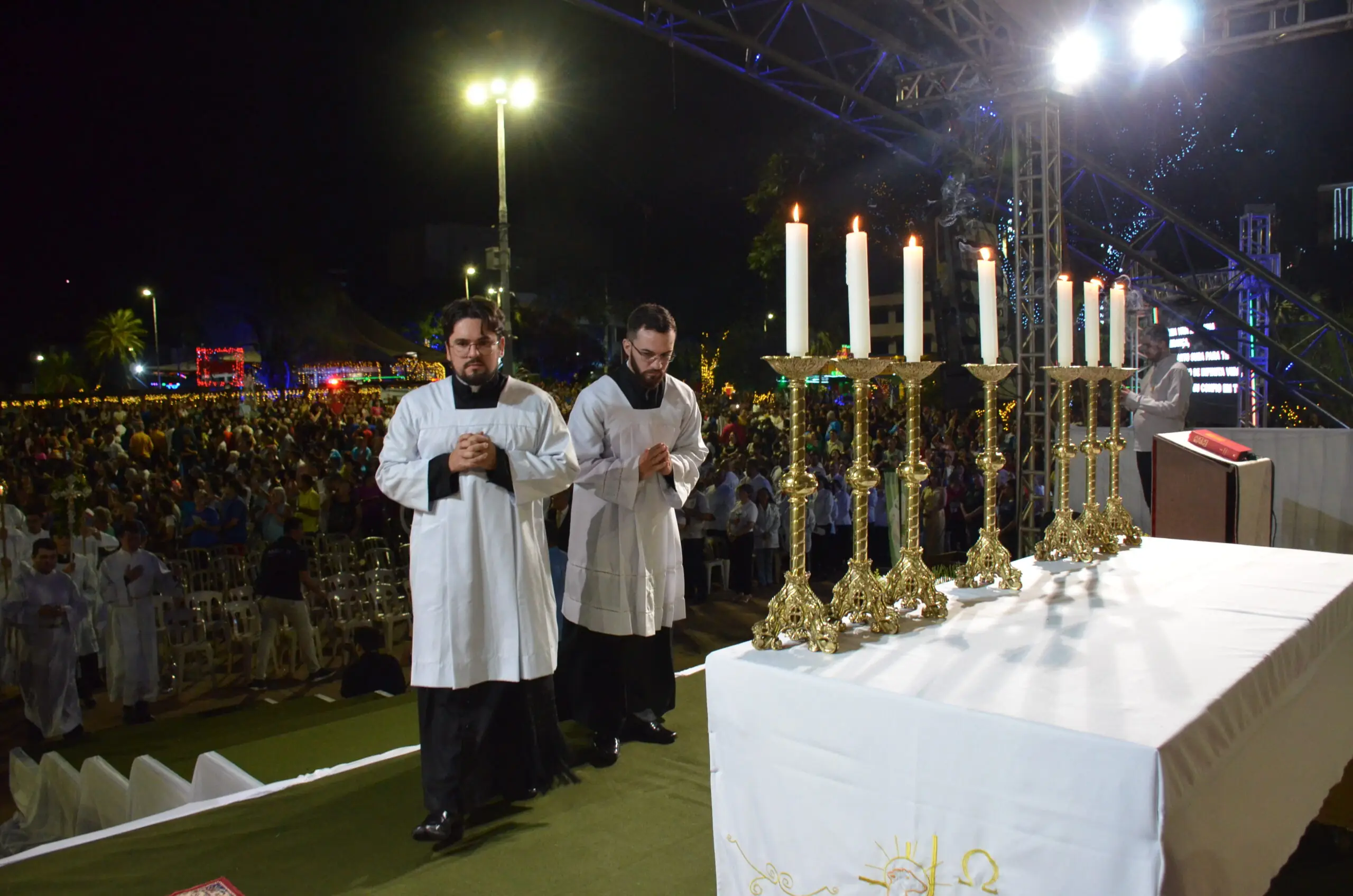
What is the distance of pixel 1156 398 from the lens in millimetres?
6832

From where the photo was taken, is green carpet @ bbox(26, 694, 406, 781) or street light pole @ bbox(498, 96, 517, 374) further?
street light pole @ bbox(498, 96, 517, 374)

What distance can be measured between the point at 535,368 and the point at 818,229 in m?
22.1

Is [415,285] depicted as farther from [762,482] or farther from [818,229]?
[762,482]

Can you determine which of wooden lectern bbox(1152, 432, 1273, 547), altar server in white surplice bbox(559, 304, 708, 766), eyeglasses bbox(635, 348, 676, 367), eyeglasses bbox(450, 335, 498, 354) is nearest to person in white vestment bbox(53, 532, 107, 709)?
altar server in white surplice bbox(559, 304, 708, 766)

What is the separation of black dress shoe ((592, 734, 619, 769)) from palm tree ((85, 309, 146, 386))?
53354 mm

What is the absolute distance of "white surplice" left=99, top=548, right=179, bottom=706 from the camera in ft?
24.8

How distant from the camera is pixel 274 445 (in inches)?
594

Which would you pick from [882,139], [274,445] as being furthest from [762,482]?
[274,445]

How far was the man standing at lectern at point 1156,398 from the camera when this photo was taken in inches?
258

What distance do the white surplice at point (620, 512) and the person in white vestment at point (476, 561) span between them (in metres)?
0.45

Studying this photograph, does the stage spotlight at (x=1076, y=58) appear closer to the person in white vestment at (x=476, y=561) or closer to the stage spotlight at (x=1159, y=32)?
the stage spotlight at (x=1159, y=32)

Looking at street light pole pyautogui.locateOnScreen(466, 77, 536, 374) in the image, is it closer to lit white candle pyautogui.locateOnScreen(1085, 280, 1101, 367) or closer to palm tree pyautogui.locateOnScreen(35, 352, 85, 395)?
lit white candle pyautogui.locateOnScreen(1085, 280, 1101, 367)

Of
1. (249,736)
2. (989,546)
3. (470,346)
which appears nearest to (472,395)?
(470,346)

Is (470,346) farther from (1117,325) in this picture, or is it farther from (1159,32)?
(1159,32)
